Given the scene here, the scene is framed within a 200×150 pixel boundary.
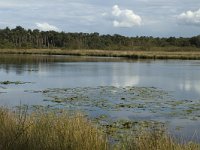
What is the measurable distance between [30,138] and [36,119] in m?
1.09

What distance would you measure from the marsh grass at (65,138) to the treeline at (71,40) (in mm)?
94545

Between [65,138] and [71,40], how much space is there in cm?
10632

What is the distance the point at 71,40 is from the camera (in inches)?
4402

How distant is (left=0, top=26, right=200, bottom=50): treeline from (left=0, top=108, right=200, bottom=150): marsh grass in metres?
94.5

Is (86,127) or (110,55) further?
(110,55)

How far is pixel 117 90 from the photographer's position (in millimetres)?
20547

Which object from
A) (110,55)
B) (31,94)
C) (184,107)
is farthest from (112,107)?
(110,55)

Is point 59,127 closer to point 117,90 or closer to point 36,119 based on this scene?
point 36,119

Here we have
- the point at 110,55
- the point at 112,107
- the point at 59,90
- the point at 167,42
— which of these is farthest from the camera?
the point at 167,42

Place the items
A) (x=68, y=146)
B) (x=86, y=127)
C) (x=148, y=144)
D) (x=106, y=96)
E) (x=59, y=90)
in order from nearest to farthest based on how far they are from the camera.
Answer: (x=148, y=144)
(x=68, y=146)
(x=86, y=127)
(x=106, y=96)
(x=59, y=90)

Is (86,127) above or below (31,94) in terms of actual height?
above

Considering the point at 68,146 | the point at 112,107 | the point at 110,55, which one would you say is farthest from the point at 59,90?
the point at 110,55

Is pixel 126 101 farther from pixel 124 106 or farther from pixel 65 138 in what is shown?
pixel 65 138

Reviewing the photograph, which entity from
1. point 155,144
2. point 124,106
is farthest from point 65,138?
point 124,106
